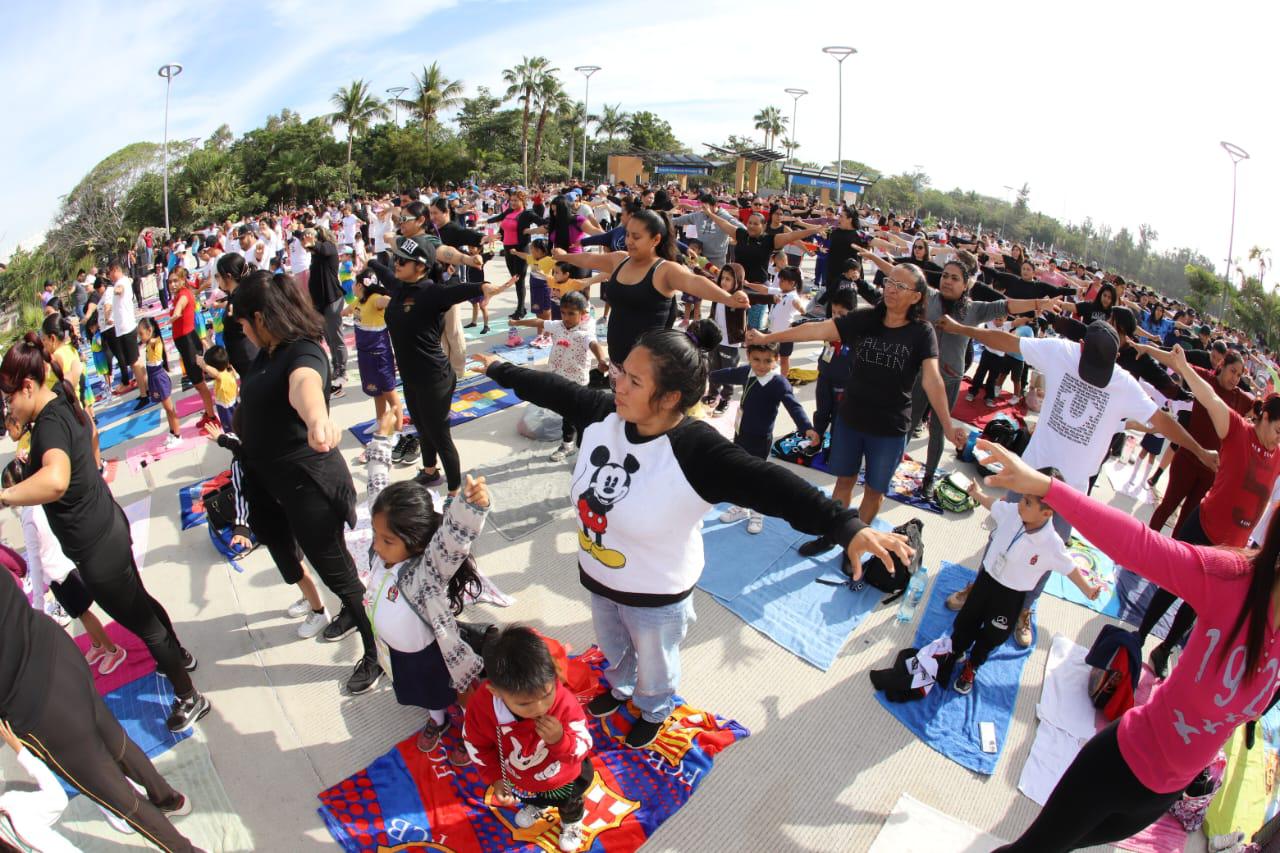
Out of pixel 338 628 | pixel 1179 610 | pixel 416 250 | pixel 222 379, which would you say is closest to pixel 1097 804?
pixel 1179 610

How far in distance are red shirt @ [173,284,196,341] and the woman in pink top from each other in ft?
24.9

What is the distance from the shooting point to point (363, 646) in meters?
3.56

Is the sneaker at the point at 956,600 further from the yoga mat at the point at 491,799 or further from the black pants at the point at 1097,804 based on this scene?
the black pants at the point at 1097,804

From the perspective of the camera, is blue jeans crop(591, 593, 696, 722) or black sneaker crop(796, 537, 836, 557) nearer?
blue jeans crop(591, 593, 696, 722)

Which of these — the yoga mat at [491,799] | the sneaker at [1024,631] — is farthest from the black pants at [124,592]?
the sneaker at [1024,631]

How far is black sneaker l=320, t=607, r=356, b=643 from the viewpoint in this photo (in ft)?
11.9

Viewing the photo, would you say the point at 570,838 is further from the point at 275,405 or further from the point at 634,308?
the point at 634,308

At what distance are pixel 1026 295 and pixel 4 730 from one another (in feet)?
30.3

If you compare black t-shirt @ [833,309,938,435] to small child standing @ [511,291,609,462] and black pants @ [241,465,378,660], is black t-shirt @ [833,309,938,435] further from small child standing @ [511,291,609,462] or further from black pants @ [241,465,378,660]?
black pants @ [241,465,378,660]

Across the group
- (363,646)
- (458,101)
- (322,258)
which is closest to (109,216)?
(458,101)

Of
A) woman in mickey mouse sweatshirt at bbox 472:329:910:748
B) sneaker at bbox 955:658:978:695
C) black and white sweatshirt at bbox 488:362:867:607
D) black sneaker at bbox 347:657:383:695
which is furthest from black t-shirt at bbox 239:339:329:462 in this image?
sneaker at bbox 955:658:978:695

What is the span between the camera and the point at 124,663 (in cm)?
346

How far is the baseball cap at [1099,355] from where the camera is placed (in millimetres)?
3459

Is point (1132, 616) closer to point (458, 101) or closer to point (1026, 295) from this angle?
point (1026, 295)
